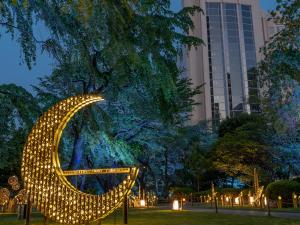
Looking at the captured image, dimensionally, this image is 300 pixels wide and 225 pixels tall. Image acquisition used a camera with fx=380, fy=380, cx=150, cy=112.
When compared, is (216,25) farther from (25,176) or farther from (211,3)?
(25,176)

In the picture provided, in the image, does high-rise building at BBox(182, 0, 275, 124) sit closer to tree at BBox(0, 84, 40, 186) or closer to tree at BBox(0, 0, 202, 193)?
tree at BBox(0, 0, 202, 193)

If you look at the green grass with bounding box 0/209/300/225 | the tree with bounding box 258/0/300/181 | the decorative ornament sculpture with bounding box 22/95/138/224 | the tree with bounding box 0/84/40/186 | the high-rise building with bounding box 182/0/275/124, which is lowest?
the green grass with bounding box 0/209/300/225

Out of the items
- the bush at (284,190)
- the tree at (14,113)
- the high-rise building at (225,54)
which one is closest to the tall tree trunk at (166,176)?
the bush at (284,190)

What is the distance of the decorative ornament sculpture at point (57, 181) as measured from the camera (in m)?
6.39

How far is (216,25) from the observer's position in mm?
69625

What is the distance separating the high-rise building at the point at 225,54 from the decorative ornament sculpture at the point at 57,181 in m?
54.2

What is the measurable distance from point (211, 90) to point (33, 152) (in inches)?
2343

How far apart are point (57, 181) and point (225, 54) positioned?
64126mm

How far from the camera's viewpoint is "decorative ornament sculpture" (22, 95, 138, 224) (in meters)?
6.39

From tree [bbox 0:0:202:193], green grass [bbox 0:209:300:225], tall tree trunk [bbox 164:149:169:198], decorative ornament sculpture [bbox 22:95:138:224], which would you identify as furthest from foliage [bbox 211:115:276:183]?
decorative ornament sculpture [bbox 22:95:138:224]

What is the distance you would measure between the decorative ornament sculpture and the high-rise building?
178 feet

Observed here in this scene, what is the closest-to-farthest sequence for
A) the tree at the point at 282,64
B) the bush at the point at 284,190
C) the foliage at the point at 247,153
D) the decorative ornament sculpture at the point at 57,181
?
the decorative ornament sculpture at the point at 57,181, the tree at the point at 282,64, the bush at the point at 284,190, the foliage at the point at 247,153

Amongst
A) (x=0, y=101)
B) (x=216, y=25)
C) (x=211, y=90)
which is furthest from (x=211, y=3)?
(x=0, y=101)

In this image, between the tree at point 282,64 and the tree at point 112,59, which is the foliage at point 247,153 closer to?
the tree at point 112,59
